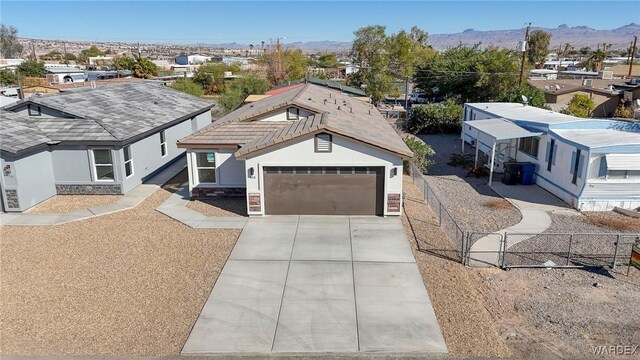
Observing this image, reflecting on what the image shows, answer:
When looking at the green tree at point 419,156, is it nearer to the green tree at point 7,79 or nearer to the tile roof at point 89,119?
the tile roof at point 89,119

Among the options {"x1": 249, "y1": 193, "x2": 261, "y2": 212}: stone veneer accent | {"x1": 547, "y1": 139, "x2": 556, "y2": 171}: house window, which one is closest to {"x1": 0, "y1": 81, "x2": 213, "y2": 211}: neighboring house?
{"x1": 249, "y1": 193, "x2": 261, "y2": 212}: stone veneer accent

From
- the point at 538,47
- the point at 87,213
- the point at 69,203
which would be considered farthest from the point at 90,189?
the point at 538,47

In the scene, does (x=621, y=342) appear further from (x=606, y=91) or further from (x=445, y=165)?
(x=606, y=91)

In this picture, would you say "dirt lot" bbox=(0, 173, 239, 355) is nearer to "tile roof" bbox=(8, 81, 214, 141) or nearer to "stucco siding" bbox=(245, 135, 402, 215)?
"stucco siding" bbox=(245, 135, 402, 215)

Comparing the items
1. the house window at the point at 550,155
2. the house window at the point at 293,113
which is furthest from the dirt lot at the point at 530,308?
the house window at the point at 293,113

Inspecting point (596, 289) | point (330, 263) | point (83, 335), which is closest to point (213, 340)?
point (83, 335)
